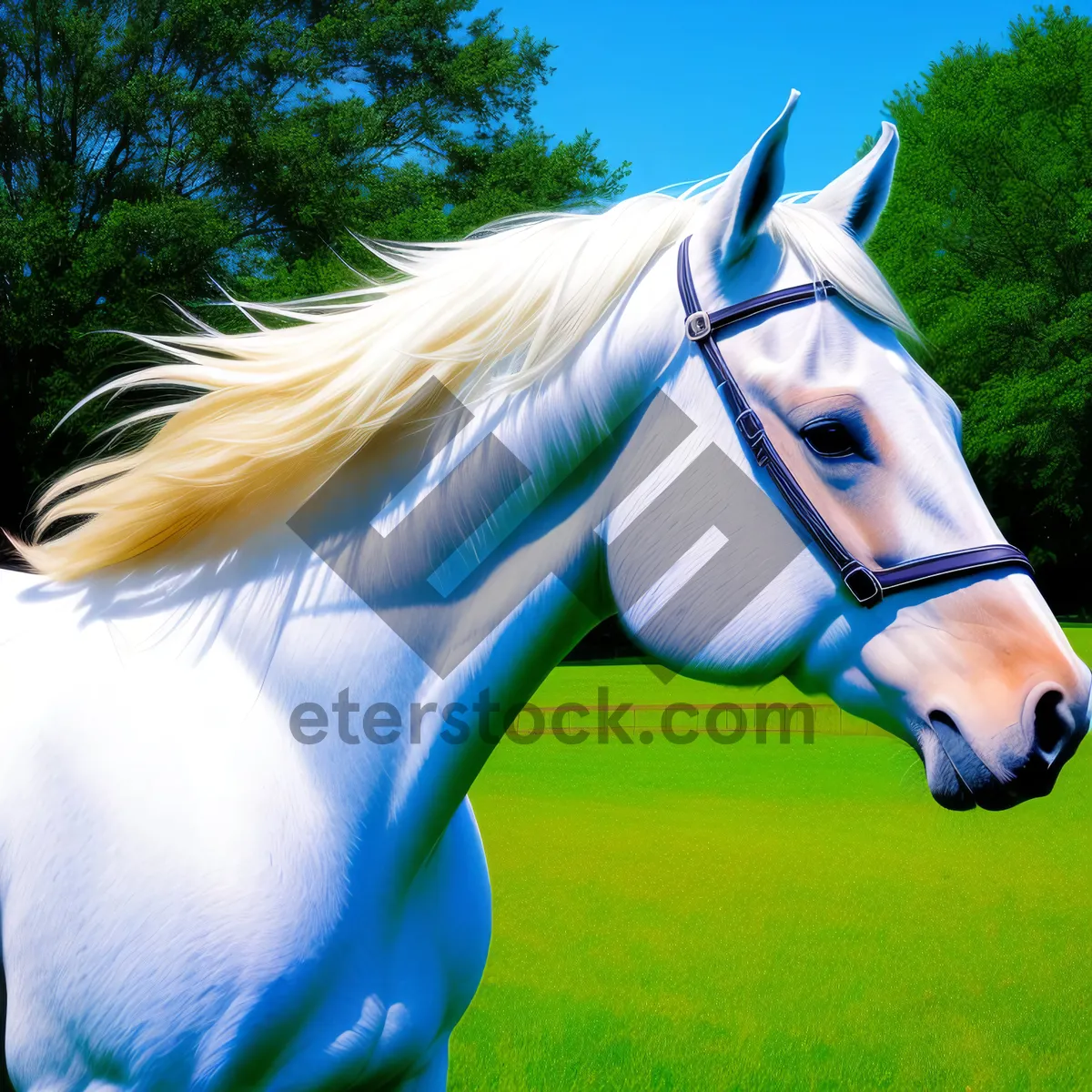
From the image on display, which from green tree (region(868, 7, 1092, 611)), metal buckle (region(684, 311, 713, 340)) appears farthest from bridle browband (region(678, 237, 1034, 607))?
green tree (region(868, 7, 1092, 611))

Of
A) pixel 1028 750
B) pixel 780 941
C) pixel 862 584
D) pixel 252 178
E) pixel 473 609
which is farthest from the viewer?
pixel 252 178

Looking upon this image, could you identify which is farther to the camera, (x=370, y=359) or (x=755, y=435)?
(x=370, y=359)

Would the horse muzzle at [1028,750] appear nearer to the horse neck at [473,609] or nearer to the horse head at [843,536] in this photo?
the horse head at [843,536]

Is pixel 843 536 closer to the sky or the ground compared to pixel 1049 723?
closer to the sky

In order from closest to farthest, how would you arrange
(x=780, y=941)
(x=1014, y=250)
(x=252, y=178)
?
1. (x=780, y=941)
2. (x=252, y=178)
3. (x=1014, y=250)

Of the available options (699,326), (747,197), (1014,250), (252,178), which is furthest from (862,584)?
(1014,250)

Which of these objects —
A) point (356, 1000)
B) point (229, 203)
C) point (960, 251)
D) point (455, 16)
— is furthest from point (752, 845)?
point (960, 251)

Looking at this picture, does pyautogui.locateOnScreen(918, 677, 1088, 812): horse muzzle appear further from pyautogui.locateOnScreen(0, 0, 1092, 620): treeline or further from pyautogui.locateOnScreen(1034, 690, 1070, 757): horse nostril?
pyautogui.locateOnScreen(0, 0, 1092, 620): treeline

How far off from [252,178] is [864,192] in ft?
78.1

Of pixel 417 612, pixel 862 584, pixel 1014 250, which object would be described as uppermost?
pixel 417 612

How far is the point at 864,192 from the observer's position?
1952 millimetres

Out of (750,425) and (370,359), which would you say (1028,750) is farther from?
(370,359)

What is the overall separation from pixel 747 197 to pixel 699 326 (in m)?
0.23

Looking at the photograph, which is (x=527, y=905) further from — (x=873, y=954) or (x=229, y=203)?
(x=229, y=203)
